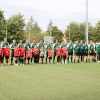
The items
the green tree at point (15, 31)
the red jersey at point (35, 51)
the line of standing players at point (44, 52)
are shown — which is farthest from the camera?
the green tree at point (15, 31)

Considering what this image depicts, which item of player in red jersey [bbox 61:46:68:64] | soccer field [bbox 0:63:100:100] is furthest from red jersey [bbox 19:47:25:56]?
soccer field [bbox 0:63:100:100]

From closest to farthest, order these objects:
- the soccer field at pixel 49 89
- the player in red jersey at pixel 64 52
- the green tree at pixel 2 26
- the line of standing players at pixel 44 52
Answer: the soccer field at pixel 49 89 < the line of standing players at pixel 44 52 < the player in red jersey at pixel 64 52 < the green tree at pixel 2 26

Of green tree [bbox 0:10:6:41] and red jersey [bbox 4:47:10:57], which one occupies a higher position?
green tree [bbox 0:10:6:41]

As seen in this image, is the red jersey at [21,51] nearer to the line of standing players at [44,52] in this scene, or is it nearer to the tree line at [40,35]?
the line of standing players at [44,52]

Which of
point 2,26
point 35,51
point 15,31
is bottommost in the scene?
point 35,51

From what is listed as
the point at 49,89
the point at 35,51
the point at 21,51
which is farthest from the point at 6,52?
the point at 49,89

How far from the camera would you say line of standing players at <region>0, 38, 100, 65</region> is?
69.1 ft

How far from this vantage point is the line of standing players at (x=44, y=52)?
69.1 feet

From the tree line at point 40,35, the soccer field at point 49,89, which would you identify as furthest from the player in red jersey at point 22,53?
the tree line at point 40,35

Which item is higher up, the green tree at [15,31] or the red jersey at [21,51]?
the green tree at [15,31]

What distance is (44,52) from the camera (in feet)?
73.8

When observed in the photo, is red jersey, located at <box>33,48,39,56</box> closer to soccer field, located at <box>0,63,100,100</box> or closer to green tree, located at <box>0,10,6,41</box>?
soccer field, located at <box>0,63,100,100</box>

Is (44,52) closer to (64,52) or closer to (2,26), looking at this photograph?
(64,52)

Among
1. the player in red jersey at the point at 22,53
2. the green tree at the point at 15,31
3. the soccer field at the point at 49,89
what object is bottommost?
the soccer field at the point at 49,89
